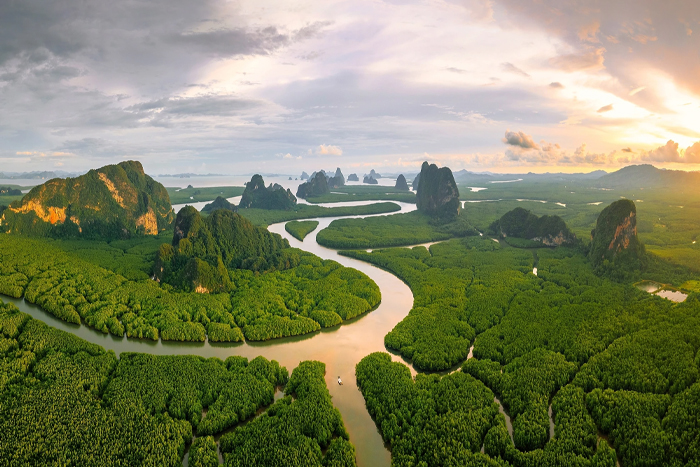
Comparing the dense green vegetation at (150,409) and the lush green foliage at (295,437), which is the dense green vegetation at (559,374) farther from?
the dense green vegetation at (150,409)

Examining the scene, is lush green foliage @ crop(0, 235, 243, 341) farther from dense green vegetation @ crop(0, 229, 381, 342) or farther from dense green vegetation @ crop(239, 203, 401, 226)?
dense green vegetation @ crop(239, 203, 401, 226)

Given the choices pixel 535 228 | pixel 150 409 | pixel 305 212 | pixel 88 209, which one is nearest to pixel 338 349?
pixel 150 409

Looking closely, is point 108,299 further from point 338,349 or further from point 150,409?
point 338,349

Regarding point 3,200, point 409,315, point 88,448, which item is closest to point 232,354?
point 88,448

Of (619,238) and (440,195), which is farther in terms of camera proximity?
(440,195)

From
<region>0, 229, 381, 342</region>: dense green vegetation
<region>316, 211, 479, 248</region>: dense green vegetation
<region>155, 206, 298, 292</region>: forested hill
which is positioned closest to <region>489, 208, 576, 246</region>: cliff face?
<region>316, 211, 479, 248</region>: dense green vegetation

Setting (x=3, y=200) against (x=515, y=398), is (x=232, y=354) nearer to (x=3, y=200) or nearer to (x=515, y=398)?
(x=515, y=398)

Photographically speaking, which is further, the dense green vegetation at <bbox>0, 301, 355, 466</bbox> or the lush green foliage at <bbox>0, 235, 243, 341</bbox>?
the lush green foliage at <bbox>0, 235, 243, 341</bbox>

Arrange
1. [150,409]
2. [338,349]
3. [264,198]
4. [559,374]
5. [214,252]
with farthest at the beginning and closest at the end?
[264,198] → [214,252] → [338,349] → [559,374] → [150,409]
